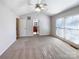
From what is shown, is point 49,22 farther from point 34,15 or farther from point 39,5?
point 39,5

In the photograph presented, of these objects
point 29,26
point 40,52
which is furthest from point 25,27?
point 40,52

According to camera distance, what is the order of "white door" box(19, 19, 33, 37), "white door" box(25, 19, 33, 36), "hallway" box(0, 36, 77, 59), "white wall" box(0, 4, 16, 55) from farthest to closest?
"white door" box(25, 19, 33, 36) < "white door" box(19, 19, 33, 37) < "white wall" box(0, 4, 16, 55) < "hallway" box(0, 36, 77, 59)

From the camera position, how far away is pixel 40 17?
11.0 m

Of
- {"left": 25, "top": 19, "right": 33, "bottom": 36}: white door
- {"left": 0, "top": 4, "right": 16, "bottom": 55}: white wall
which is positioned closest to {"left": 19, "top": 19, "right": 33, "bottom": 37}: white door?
{"left": 25, "top": 19, "right": 33, "bottom": 36}: white door

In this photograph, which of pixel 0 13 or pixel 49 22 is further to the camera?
pixel 49 22

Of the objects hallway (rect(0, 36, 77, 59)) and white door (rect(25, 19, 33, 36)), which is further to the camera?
white door (rect(25, 19, 33, 36))

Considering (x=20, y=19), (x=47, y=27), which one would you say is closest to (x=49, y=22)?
(x=47, y=27)

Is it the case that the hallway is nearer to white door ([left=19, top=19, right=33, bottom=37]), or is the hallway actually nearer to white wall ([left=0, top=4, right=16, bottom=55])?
white wall ([left=0, top=4, right=16, bottom=55])

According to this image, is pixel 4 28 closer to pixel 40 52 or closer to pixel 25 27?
pixel 40 52

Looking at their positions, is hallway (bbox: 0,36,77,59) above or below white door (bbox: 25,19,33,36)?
below

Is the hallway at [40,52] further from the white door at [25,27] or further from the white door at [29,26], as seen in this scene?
the white door at [29,26]

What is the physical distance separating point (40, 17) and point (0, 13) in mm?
7108

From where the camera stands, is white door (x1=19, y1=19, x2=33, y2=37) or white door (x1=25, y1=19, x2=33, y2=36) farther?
white door (x1=25, y1=19, x2=33, y2=36)

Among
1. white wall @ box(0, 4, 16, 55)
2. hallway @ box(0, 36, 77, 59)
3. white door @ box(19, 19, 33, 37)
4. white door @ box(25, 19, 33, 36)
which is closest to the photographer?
hallway @ box(0, 36, 77, 59)
